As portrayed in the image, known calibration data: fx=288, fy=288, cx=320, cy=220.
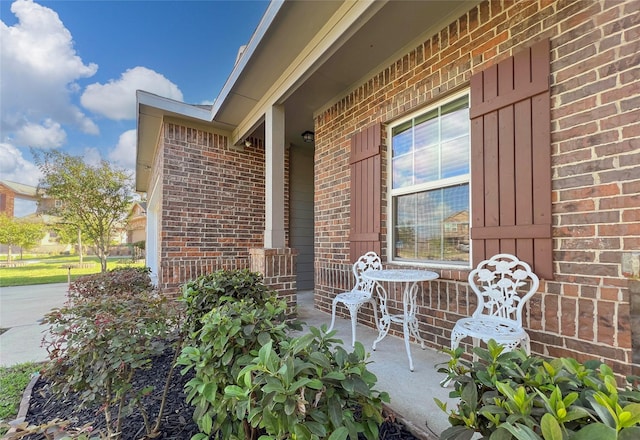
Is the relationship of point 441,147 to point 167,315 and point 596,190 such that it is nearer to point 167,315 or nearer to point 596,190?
point 596,190

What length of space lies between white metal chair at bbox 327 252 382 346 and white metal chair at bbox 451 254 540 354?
934 mm

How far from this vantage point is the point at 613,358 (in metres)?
1.81

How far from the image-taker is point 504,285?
222cm

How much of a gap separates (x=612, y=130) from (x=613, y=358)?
56.9 inches

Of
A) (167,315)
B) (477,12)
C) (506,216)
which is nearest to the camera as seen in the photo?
(167,315)

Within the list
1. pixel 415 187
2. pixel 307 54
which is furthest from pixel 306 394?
pixel 307 54

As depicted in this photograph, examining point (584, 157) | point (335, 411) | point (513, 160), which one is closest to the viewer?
point (335, 411)

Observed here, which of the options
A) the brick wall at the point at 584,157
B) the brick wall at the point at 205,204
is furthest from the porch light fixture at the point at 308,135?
the brick wall at the point at 584,157

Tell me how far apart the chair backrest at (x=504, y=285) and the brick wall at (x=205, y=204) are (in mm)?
3922

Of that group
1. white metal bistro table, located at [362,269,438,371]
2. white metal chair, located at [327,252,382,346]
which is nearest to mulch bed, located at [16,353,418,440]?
white metal bistro table, located at [362,269,438,371]

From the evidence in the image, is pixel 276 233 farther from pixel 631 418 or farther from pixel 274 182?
pixel 631 418

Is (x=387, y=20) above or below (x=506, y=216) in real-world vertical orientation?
above

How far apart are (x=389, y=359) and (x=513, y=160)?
197cm

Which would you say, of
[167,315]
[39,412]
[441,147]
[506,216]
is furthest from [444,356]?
[39,412]
